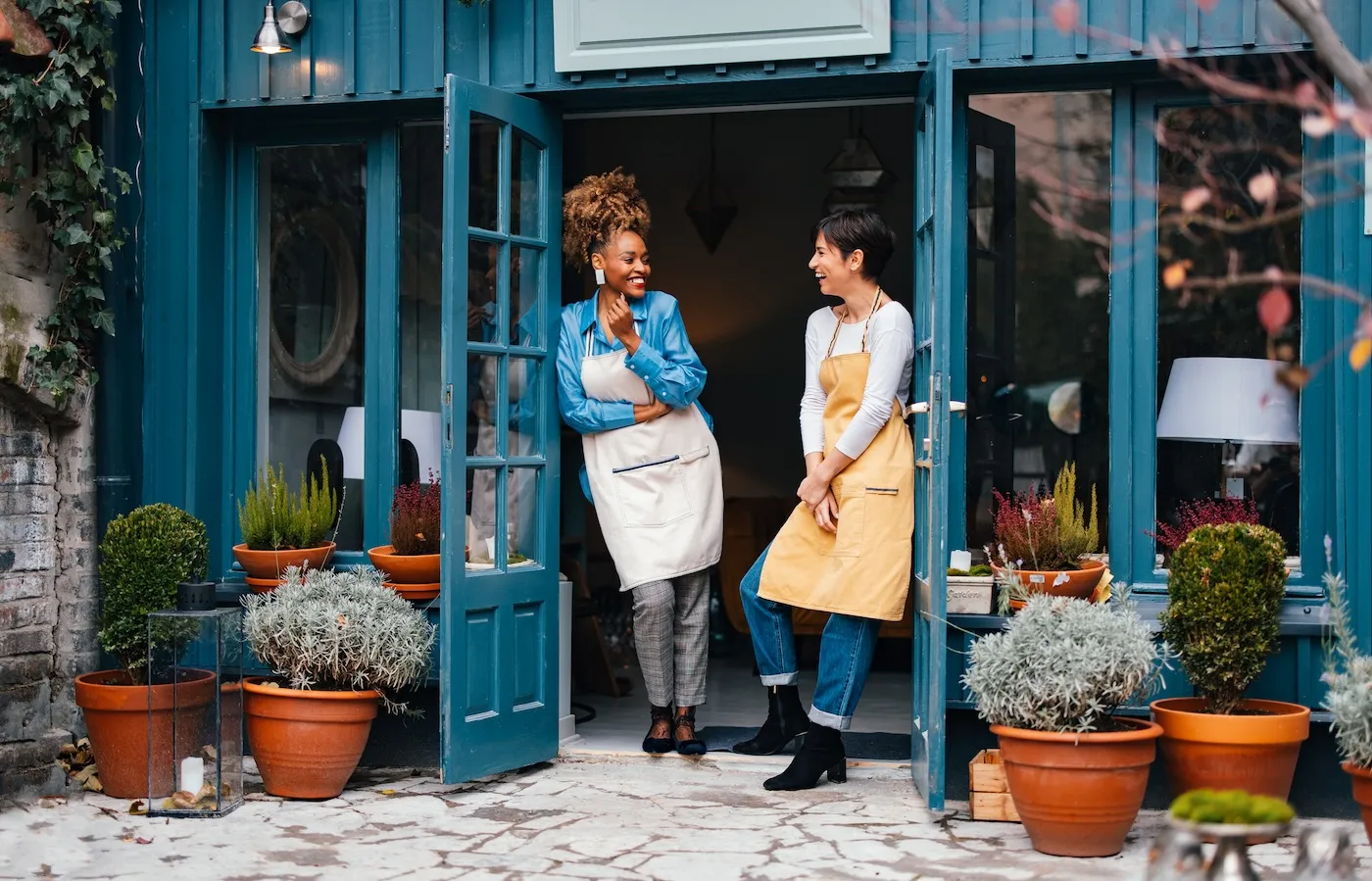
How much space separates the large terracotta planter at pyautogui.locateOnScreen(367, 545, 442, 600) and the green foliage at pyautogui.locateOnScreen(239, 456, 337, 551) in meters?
0.31

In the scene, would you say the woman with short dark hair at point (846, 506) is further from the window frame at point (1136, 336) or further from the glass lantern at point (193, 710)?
the glass lantern at point (193, 710)

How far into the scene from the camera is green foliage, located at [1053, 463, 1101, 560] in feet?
15.9

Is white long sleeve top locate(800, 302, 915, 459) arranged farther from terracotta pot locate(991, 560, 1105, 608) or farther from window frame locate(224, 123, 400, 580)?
window frame locate(224, 123, 400, 580)

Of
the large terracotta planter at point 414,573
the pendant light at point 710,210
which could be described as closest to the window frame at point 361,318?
the large terracotta planter at point 414,573

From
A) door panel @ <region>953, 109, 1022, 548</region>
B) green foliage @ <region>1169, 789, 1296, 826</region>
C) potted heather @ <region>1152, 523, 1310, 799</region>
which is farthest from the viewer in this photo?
door panel @ <region>953, 109, 1022, 548</region>

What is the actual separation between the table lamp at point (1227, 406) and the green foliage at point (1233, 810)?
2.19m

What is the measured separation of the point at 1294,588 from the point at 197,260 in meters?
4.05

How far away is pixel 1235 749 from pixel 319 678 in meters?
2.88

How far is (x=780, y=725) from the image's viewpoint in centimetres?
533

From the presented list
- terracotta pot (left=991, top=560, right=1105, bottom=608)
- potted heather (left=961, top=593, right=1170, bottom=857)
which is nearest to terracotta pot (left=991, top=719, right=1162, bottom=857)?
potted heather (left=961, top=593, right=1170, bottom=857)

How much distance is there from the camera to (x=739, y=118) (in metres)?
9.73

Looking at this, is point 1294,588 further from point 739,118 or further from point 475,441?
point 739,118

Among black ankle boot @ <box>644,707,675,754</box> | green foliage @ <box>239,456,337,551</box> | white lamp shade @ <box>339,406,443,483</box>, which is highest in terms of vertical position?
white lamp shade @ <box>339,406,443,483</box>

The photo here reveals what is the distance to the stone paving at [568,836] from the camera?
3.99 m
